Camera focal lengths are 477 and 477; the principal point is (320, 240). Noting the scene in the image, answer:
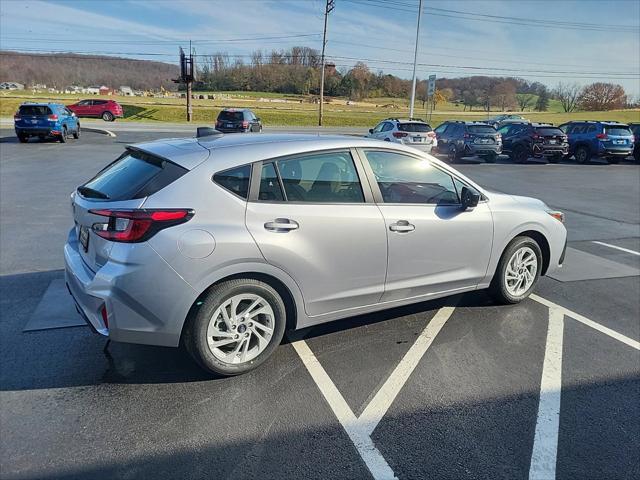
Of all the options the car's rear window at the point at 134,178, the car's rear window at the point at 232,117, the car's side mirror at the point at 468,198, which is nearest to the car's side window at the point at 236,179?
the car's rear window at the point at 134,178

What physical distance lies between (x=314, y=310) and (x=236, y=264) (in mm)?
767

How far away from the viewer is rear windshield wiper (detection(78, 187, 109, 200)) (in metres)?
3.27

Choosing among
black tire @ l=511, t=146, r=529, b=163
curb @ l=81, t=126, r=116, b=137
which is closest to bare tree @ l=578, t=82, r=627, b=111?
black tire @ l=511, t=146, r=529, b=163

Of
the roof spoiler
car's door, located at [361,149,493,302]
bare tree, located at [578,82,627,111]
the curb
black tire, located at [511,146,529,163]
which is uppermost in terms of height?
bare tree, located at [578,82,627,111]

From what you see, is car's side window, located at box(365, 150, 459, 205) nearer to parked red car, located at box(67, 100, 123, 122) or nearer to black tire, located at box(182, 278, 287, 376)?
black tire, located at box(182, 278, 287, 376)

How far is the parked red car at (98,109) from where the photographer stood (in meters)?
41.4

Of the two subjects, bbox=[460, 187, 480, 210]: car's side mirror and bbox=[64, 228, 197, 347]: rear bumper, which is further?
bbox=[460, 187, 480, 210]: car's side mirror

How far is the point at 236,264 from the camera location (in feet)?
10.3

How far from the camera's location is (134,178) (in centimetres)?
328

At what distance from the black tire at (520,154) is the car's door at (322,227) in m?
19.3

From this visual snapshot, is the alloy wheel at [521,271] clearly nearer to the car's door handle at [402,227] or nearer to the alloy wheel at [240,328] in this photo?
the car's door handle at [402,227]

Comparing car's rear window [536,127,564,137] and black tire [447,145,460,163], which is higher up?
car's rear window [536,127,564,137]

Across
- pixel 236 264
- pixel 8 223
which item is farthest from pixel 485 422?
pixel 8 223

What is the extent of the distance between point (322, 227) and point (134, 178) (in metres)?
1.34
